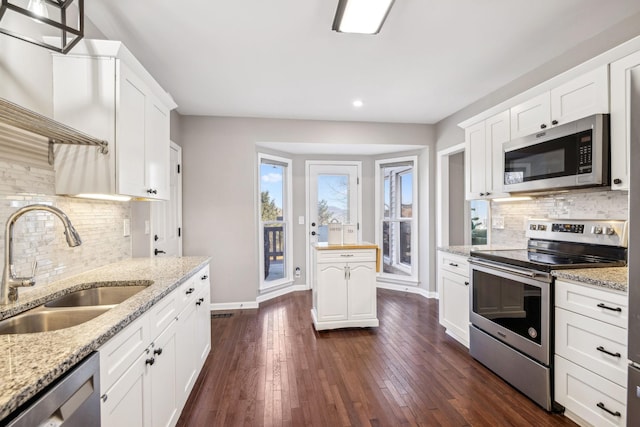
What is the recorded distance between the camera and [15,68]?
4.83 ft

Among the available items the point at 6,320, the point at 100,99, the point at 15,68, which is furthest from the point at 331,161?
the point at 6,320

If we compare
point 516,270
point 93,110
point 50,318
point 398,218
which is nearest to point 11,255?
point 50,318

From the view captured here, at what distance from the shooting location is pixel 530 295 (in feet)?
6.71

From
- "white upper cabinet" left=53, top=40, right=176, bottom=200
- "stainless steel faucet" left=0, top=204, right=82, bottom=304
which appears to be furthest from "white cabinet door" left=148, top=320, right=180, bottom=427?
"white upper cabinet" left=53, top=40, right=176, bottom=200

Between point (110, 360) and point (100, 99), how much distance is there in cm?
143

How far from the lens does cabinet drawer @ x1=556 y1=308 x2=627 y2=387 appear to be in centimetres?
157

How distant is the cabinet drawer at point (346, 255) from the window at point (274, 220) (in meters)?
1.55

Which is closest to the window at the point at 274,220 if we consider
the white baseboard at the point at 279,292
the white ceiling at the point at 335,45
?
the white baseboard at the point at 279,292

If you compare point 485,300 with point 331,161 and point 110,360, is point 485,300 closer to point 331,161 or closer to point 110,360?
point 110,360

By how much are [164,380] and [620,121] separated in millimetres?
3001

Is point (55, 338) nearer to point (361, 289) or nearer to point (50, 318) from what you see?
point (50, 318)

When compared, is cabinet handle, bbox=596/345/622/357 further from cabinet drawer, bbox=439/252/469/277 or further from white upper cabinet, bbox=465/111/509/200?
white upper cabinet, bbox=465/111/509/200

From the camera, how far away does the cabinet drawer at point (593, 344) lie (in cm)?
157

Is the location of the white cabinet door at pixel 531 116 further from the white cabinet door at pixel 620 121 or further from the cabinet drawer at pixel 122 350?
the cabinet drawer at pixel 122 350
